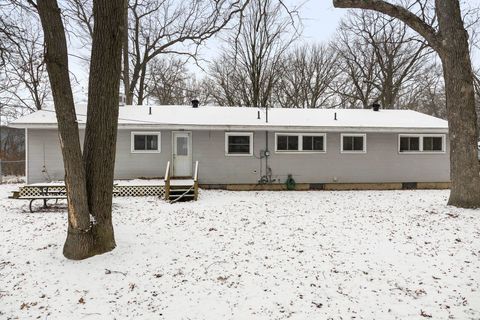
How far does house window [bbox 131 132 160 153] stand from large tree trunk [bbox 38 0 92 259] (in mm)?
7664

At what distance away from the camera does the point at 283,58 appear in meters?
25.8

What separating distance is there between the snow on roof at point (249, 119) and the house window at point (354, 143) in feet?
1.80

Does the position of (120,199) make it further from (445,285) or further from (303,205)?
(445,285)

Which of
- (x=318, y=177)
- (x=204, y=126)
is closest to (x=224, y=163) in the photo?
(x=204, y=126)

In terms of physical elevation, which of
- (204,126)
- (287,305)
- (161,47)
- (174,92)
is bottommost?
(287,305)

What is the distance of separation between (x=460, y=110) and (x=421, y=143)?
596 cm

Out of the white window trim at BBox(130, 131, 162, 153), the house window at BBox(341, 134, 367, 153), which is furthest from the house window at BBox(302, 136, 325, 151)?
the white window trim at BBox(130, 131, 162, 153)

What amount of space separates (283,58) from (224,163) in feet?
52.6

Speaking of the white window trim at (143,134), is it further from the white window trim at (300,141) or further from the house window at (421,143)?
the house window at (421,143)

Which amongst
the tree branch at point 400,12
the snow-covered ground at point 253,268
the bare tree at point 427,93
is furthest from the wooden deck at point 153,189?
the bare tree at point 427,93

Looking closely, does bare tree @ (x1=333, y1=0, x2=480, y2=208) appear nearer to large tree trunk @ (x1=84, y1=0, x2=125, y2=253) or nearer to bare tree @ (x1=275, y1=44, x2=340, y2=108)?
large tree trunk @ (x1=84, y1=0, x2=125, y2=253)

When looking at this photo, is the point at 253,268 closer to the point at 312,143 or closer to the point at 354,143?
the point at 312,143

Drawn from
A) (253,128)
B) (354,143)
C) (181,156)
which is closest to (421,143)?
(354,143)

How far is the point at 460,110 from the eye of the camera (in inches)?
327
